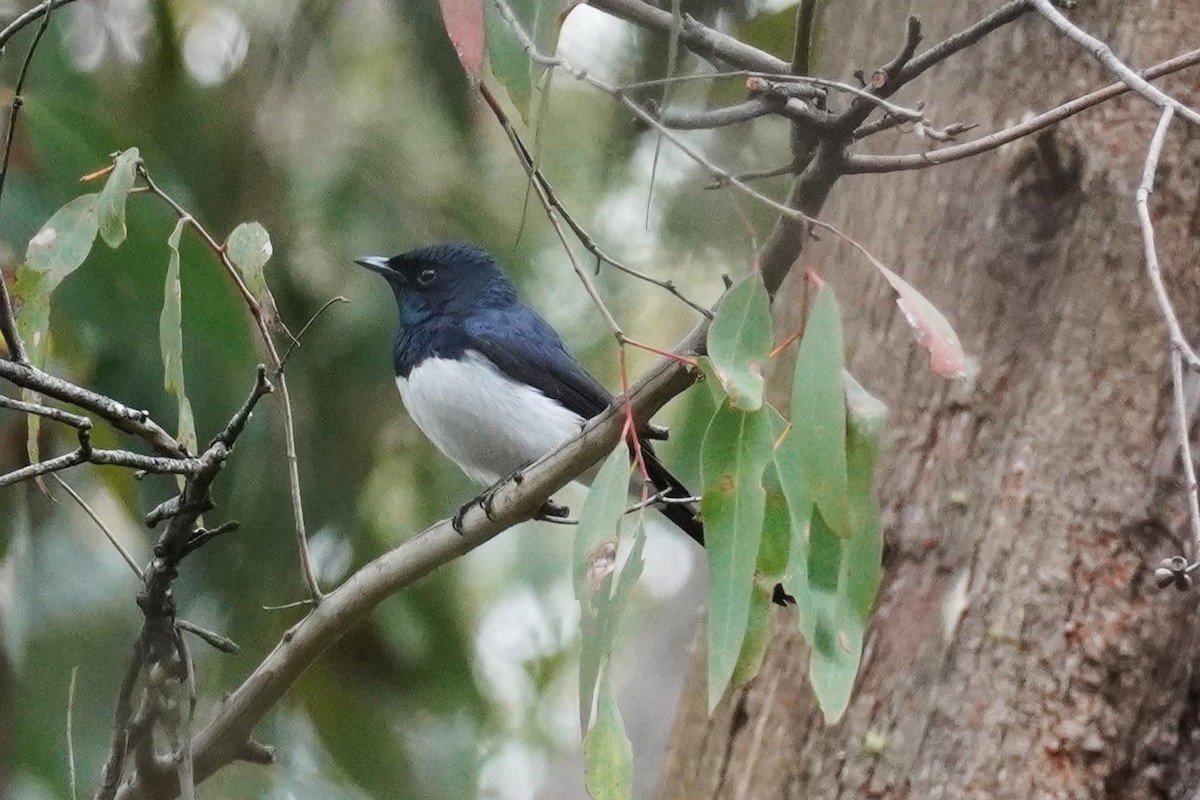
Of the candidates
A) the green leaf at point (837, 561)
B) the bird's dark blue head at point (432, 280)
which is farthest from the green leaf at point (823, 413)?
the bird's dark blue head at point (432, 280)

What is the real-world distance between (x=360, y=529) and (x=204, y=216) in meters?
0.74

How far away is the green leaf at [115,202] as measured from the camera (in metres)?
1.66

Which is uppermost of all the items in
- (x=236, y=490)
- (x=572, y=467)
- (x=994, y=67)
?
(x=994, y=67)

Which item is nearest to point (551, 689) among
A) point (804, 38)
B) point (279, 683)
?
point (279, 683)

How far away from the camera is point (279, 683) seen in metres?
2.14

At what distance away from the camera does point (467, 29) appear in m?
1.49

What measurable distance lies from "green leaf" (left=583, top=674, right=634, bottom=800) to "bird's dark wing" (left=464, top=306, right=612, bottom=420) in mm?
1618

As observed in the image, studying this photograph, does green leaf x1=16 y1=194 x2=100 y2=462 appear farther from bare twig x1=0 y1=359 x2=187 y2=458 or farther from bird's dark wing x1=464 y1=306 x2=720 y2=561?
bird's dark wing x1=464 y1=306 x2=720 y2=561

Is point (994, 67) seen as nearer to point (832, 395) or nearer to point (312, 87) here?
point (832, 395)

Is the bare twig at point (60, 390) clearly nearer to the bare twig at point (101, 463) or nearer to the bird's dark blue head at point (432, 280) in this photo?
the bare twig at point (101, 463)

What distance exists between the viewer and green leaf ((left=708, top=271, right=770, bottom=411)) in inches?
56.1

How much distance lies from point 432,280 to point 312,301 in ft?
0.96

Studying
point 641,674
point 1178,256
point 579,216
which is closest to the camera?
point 1178,256

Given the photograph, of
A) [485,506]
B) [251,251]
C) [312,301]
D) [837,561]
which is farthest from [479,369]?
[837,561]
